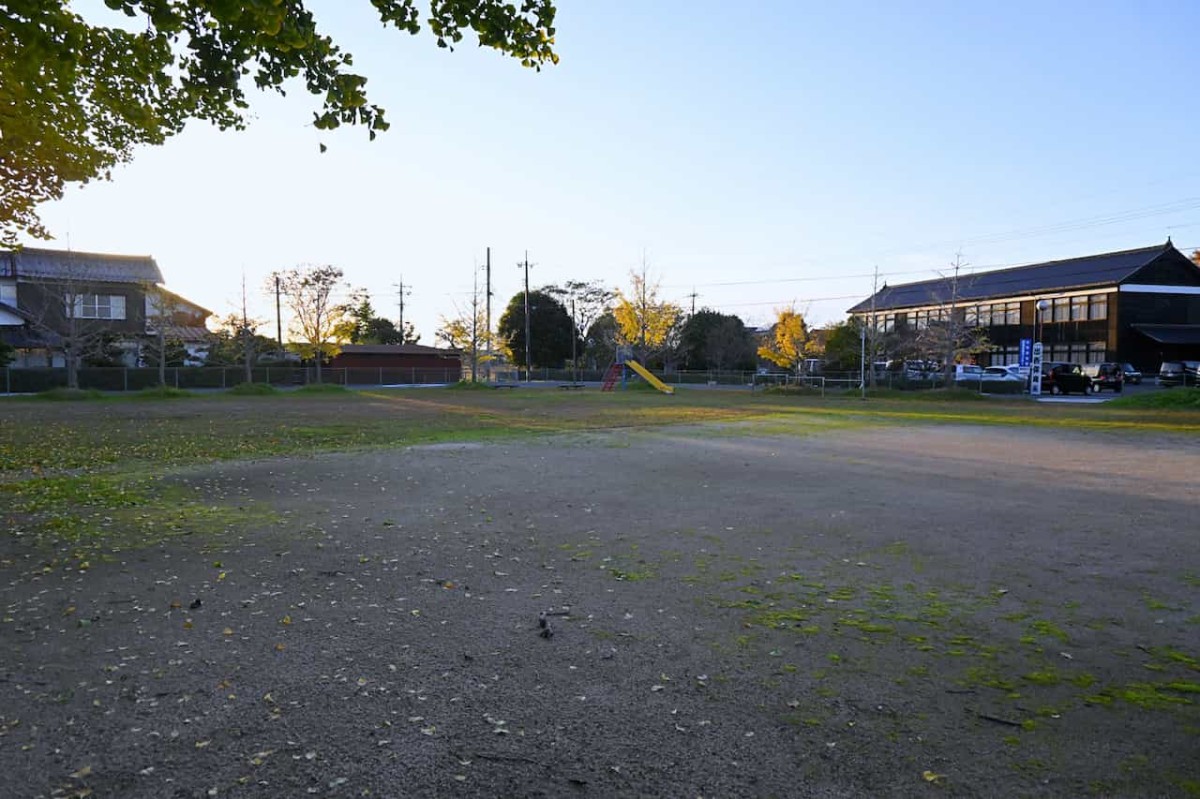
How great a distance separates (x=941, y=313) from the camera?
50.0 meters

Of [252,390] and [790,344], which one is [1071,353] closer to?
[790,344]

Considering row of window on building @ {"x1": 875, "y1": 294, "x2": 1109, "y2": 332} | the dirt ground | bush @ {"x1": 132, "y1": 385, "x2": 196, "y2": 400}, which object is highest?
row of window on building @ {"x1": 875, "y1": 294, "x2": 1109, "y2": 332}

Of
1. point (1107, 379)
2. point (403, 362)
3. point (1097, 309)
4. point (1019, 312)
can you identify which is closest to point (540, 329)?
point (403, 362)

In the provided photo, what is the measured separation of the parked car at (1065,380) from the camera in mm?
37312

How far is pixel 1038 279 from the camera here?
53.0 meters

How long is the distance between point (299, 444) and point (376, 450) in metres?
2.13

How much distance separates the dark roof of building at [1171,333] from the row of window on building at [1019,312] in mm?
2489

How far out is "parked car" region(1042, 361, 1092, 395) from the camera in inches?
1469

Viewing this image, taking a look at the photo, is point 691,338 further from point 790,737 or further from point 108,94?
point 790,737

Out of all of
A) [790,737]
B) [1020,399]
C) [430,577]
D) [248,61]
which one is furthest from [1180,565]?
[1020,399]

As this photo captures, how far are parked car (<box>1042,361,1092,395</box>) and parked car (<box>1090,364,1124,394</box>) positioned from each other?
0.85 metres

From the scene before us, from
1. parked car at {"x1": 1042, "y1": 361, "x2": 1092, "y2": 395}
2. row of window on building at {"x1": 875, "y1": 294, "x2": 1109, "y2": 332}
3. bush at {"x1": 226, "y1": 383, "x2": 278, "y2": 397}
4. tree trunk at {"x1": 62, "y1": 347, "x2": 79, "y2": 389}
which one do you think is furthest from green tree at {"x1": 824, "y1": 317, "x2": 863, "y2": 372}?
tree trunk at {"x1": 62, "y1": 347, "x2": 79, "y2": 389}

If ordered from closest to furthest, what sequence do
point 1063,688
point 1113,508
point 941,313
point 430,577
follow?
1. point 1063,688
2. point 430,577
3. point 1113,508
4. point 941,313

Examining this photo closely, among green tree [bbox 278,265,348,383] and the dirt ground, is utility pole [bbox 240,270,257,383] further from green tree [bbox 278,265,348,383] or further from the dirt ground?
the dirt ground
